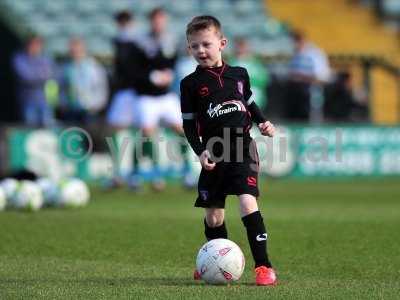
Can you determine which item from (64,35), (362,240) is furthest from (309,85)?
(362,240)

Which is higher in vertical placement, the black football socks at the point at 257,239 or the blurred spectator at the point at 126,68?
the blurred spectator at the point at 126,68

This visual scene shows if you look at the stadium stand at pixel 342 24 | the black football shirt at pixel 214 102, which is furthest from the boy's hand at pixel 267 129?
the stadium stand at pixel 342 24

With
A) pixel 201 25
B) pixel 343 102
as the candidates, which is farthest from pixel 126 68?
pixel 201 25

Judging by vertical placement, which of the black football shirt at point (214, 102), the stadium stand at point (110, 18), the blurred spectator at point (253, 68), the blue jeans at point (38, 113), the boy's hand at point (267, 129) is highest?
the stadium stand at point (110, 18)

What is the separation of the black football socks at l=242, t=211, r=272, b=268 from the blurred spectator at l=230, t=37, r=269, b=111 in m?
11.3

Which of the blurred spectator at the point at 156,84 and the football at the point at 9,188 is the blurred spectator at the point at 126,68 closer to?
the blurred spectator at the point at 156,84

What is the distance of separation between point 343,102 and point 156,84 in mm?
5743

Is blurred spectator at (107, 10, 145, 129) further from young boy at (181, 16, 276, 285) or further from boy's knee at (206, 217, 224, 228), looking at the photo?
boy's knee at (206, 217, 224, 228)

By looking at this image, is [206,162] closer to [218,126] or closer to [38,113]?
[218,126]

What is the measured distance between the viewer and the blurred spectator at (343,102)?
1962cm

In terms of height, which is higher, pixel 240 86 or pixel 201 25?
pixel 201 25

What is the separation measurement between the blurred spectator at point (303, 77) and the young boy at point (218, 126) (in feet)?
38.3

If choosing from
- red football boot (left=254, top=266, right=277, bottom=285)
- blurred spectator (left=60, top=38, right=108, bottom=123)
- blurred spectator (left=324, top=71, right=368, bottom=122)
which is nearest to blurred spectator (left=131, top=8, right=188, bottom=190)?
blurred spectator (left=60, top=38, right=108, bottom=123)

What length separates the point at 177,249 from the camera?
28.4 ft
